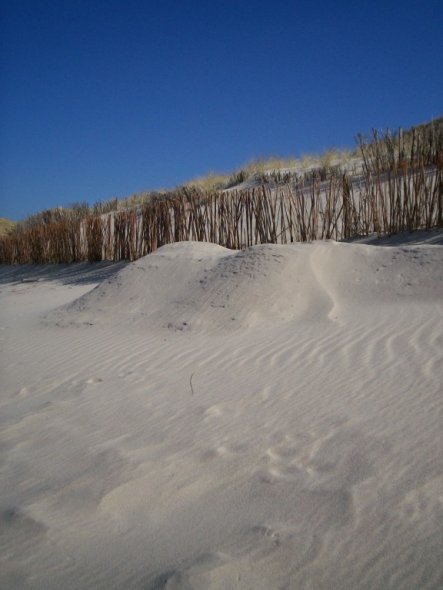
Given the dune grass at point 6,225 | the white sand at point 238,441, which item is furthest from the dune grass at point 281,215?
the dune grass at point 6,225

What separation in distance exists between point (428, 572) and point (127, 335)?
3.50 metres

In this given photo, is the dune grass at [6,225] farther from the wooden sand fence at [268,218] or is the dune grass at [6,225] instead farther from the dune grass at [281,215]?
the wooden sand fence at [268,218]

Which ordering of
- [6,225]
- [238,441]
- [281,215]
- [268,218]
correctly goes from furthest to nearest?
1. [6,225]
2. [268,218]
3. [281,215]
4. [238,441]

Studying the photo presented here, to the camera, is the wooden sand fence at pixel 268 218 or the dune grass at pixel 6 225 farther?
the dune grass at pixel 6 225

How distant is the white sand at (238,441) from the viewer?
4.21ft

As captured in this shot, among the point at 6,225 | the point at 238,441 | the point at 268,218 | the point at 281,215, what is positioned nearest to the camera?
the point at 238,441

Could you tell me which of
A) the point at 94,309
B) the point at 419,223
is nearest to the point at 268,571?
the point at 94,309

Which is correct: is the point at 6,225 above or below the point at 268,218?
above

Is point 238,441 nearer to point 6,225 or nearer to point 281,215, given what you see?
point 281,215

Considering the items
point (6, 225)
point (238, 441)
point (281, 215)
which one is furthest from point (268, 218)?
point (6, 225)

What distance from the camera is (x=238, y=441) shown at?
2.01 m

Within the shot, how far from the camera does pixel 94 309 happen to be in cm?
511

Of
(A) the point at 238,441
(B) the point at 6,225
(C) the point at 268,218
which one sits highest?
(B) the point at 6,225

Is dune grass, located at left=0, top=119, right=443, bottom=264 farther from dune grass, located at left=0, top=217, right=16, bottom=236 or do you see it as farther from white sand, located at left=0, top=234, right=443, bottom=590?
dune grass, located at left=0, top=217, right=16, bottom=236
